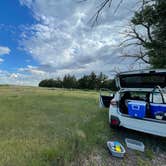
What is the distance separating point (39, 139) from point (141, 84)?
8.56ft

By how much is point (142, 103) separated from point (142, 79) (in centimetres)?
67

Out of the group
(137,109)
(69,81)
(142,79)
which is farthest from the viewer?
(69,81)

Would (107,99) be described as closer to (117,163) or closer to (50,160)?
(117,163)

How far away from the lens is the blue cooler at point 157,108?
2918 millimetres

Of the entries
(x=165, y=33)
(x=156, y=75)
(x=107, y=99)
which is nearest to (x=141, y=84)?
(x=156, y=75)

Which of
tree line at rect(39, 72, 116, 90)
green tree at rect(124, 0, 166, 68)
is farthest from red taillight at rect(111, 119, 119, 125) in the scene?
tree line at rect(39, 72, 116, 90)

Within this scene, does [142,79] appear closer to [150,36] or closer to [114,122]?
[114,122]

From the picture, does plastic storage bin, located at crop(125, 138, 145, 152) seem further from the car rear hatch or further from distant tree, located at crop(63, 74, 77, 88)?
distant tree, located at crop(63, 74, 77, 88)

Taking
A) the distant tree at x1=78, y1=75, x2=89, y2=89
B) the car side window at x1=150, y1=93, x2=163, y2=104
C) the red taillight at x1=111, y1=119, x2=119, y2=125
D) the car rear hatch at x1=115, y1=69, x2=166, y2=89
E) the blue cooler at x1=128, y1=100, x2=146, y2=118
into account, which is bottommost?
the red taillight at x1=111, y1=119, x2=119, y2=125

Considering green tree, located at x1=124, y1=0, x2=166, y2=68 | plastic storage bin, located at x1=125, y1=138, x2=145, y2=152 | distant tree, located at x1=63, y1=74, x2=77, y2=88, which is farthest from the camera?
distant tree, located at x1=63, y1=74, x2=77, y2=88

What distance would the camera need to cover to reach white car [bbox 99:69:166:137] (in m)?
2.75

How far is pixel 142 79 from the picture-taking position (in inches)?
134

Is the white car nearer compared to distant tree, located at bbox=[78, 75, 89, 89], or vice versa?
the white car

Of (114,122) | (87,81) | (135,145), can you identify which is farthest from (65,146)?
(87,81)
